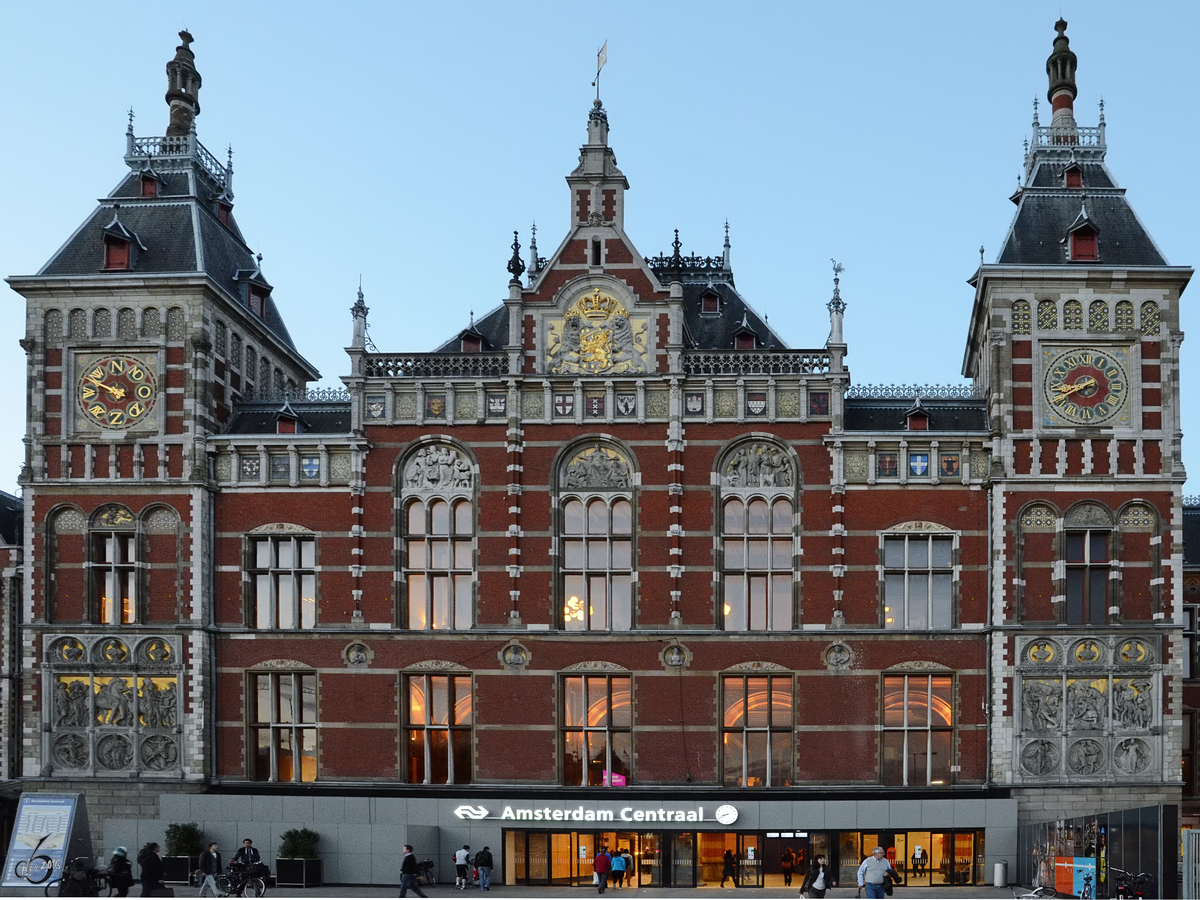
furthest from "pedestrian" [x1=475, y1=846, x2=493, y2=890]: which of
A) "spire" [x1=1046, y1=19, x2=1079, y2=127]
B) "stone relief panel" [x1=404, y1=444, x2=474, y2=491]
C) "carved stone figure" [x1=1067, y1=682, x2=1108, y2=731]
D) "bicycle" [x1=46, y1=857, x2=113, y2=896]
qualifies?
"spire" [x1=1046, y1=19, x2=1079, y2=127]

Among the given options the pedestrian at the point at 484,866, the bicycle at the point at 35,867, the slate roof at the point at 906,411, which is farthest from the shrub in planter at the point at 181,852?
the slate roof at the point at 906,411

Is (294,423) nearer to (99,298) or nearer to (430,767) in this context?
(99,298)

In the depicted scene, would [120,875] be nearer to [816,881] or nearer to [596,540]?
[596,540]

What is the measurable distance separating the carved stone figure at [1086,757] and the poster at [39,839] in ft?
87.1

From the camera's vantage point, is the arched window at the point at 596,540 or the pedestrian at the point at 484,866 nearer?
the pedestrian at the point at 484,866

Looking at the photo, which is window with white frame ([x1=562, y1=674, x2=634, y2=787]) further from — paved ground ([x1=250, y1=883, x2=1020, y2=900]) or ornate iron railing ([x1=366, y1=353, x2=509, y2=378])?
ornate iron railing ([x1=366, y1=353, x2=509, y2=378])

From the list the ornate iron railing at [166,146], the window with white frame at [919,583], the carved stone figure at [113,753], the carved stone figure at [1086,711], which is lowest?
the carved stone figure at [113,753]

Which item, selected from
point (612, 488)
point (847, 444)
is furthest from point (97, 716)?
point (847, 444)

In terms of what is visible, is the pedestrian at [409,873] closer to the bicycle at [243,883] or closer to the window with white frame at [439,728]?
the bicycle at [243,883]

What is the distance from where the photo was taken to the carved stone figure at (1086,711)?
38281mm

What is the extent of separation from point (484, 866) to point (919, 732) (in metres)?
12.8

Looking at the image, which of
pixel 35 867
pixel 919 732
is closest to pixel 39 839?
pixel 35 867

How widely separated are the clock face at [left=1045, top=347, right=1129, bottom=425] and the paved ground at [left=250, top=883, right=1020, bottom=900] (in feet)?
43.7

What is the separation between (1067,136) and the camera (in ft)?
143
